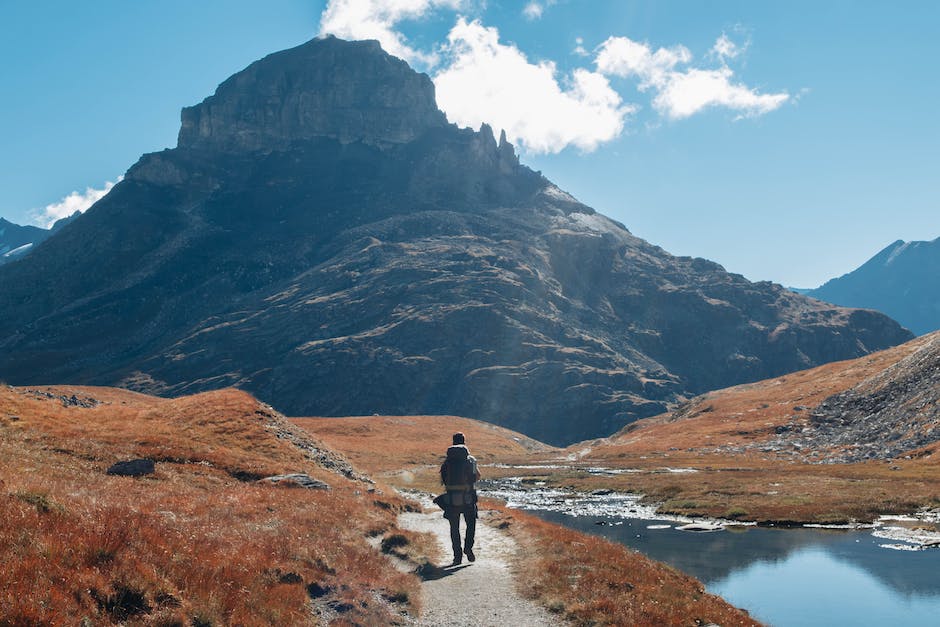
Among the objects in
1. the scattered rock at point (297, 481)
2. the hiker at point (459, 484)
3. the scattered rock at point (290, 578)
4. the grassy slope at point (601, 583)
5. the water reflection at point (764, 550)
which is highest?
the hiker at point (459, 484)

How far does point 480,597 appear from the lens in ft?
60.5

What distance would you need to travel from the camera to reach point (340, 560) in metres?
20.0

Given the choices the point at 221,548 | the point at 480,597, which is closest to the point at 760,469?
the point at 480,597

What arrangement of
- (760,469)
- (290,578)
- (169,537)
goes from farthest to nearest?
(760,469) < (290,578) < (169,537)

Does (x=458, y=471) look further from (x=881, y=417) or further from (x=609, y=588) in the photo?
(x=881, y=417)

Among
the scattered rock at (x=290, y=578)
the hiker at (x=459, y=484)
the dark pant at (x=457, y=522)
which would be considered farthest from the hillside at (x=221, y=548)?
the hiker at (x=459, y=484)

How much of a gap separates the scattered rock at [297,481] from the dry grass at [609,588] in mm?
13982

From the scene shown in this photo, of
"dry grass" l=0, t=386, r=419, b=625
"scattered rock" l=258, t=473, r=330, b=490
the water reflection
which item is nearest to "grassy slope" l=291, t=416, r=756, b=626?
"dry grass" l=0, t=386, r=419, b=625

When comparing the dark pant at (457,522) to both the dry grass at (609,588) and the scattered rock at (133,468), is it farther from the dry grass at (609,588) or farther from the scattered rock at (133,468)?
the scattered rock at (133,468)

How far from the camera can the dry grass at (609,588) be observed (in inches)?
654

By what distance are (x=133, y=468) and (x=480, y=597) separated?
19259 mm

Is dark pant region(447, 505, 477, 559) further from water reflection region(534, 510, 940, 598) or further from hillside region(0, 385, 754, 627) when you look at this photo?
water reflection region(534, 510, 940, 598)

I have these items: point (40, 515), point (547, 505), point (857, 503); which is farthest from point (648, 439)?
point (40, 515)

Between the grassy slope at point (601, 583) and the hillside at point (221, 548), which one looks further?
the grassy slope at point (601, 583)
